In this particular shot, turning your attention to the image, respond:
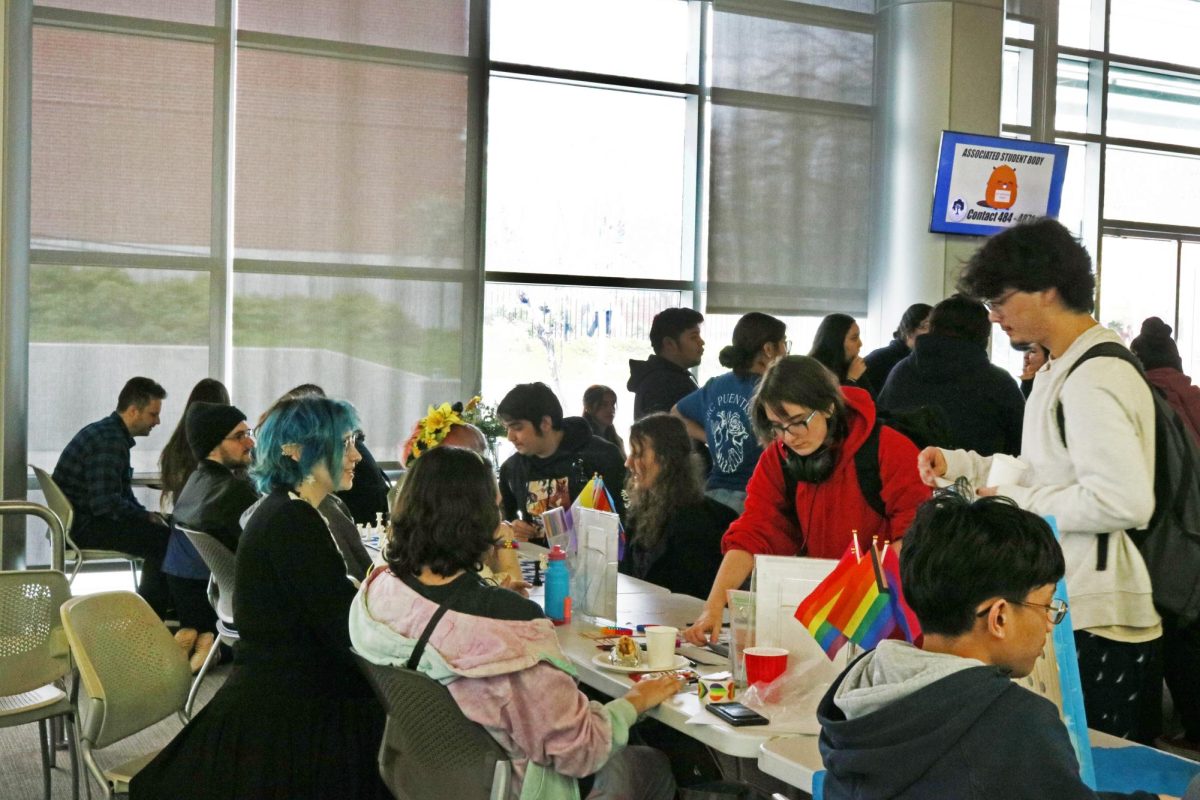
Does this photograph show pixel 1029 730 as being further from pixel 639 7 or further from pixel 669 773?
pixel 639 7

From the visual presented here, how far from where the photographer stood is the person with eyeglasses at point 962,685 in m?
1.45

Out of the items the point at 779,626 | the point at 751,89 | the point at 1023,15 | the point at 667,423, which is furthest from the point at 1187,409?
the point at 1023,15

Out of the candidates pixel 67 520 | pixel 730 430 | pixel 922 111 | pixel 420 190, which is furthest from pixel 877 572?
pixel 922 111

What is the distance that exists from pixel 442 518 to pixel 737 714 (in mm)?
688

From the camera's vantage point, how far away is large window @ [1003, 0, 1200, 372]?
8414 mm

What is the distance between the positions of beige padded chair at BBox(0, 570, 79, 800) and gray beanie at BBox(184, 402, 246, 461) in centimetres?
144

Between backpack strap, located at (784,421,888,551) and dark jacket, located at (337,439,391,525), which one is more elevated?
backpack strap, located at (784,421,888,551)

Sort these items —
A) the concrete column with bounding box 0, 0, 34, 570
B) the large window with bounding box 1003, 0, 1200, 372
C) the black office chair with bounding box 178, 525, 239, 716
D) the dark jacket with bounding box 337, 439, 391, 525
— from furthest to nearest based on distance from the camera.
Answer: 1. the large window with bounding box 1003, 0, 1200, 372
2. the concrete column with bounding box 0, 0, 34, 570
3. the dark jacket with bounding box 337, 439, 391, 525
4. the black office chair with bounding box 178, 525, 239, 716

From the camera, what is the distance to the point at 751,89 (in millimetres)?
7582

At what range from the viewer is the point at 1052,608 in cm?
164

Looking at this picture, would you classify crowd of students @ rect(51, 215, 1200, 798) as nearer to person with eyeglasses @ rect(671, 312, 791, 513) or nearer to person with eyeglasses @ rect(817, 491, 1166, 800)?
person with eyeglasses @ rect(817, 491, 1166, 800)

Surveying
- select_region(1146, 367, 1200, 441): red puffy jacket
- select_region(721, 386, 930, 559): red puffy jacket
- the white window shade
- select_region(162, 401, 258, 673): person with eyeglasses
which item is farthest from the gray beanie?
the white window shade

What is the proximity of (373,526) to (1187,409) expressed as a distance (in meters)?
3.32

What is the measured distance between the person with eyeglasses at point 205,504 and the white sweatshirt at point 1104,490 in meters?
3.05
